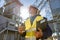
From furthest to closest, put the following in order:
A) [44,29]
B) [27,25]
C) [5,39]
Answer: [5,39]
[27,25]
[44,29]

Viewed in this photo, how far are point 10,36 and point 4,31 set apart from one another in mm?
731

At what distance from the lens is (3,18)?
11.4 metres

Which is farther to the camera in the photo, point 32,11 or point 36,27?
point 32,11

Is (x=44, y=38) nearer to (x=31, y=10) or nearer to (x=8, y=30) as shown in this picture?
(x=31, y=10)

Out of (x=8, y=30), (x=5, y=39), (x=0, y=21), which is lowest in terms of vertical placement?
(x=5, y=39)

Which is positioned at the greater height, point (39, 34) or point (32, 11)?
point (32, 11)

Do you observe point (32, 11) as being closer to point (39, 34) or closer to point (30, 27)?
point (30, 27)

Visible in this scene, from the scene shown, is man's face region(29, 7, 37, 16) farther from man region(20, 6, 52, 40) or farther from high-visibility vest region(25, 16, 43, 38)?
high-visibility vest region(25, 16, 43, 38)

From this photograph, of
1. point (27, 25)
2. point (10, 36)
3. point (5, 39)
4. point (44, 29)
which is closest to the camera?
point (44, 29)

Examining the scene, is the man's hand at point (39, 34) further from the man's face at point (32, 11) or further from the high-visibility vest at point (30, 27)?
the man's face at point (32, 11)

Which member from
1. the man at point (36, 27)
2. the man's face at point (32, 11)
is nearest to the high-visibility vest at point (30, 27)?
the man at point (36, 27)

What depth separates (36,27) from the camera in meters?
1.69

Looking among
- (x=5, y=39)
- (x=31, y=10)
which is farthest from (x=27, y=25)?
(x=5, y=39)

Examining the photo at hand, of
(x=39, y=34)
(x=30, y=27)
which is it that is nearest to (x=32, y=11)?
(x=30, y=27)
